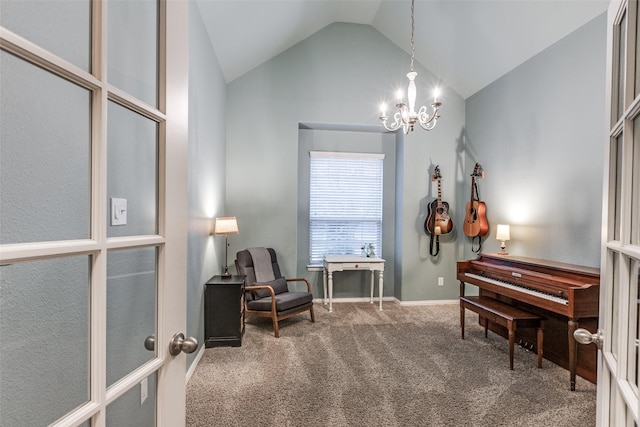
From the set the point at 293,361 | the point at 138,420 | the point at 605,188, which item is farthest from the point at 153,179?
the point at 293,361

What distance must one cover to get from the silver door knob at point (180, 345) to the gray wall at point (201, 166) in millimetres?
1773

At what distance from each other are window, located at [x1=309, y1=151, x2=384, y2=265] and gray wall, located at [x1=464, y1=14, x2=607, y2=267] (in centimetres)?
152

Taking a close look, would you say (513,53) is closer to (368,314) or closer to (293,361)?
(368,314)

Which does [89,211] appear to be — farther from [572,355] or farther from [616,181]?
[572,355]

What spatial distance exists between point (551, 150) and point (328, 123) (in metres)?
2.70

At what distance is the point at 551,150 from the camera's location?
3.34 meters

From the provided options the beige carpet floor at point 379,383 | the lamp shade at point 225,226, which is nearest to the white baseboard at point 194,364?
the beige carpet floor at point 379,383

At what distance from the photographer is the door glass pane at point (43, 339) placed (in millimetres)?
667

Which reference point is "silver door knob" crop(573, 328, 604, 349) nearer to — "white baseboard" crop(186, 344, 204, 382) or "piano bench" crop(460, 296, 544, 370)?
"piano bench" crop(460, 296, 544, 370)

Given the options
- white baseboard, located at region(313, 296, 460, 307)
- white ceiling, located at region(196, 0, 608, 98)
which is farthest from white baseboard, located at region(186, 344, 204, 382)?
white ceiling, located at region(196, 0, 608, 98)

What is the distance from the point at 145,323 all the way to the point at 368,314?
146 inches

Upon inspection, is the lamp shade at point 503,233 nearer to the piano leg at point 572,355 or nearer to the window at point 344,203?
the piano leg at point 572,355

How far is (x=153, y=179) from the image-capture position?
2.84 feet

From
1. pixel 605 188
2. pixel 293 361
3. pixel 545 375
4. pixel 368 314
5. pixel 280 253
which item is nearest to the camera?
pixel 605 188
